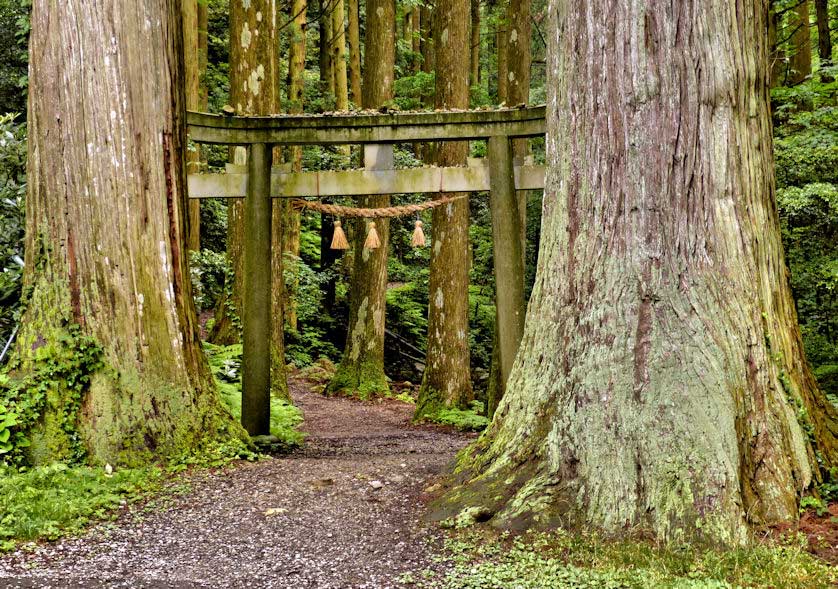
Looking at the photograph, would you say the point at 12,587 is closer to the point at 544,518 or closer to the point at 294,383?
the point at 544,518

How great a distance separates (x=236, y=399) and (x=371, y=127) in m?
3.24

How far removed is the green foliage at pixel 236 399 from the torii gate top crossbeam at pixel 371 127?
107 inches

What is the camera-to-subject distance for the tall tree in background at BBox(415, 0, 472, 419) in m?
11.8

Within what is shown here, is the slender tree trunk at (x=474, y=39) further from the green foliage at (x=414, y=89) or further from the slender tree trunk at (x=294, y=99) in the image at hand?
the slender tree trunk at (x=294, y=99)

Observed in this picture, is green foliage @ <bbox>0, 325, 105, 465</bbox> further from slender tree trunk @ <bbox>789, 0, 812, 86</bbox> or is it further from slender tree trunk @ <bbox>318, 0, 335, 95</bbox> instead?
slender tree trunk @ <bbox>318, 0, 335, 95</bbox>

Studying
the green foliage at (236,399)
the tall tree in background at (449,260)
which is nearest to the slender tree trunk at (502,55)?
the tall tree in background at (449,260)

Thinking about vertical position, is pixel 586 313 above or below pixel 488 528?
above

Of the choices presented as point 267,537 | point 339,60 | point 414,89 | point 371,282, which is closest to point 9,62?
point 339,60

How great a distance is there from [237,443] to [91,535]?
1.92 m

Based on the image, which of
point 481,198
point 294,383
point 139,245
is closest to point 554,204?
point 139,245

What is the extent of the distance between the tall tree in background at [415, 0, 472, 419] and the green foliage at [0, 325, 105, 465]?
6756mm

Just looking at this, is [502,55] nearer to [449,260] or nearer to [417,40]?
[449,260]

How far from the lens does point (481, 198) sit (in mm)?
22281

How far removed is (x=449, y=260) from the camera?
1194 centimetres
